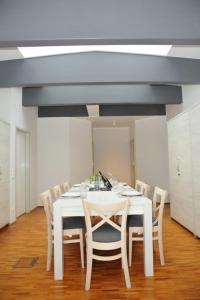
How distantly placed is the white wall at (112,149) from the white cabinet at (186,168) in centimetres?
464

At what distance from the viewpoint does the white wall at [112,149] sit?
9773 millimetres

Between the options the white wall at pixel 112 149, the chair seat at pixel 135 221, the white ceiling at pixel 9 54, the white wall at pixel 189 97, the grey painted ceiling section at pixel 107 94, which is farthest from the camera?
the white wall at pixel 112 149

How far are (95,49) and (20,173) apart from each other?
11.8 feet

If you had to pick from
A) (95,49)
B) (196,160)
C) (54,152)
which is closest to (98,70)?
(95,49)

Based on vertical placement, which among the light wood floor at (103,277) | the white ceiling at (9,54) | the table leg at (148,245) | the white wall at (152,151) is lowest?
the light wood floor at (103,277)

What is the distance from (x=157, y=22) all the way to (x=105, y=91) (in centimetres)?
277

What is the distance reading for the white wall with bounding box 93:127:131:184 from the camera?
977cm

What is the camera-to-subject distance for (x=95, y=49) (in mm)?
3641

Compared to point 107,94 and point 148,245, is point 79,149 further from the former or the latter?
point 148,245

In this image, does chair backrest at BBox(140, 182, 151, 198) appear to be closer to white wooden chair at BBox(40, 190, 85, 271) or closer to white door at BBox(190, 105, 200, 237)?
white door at BBox(190, 105, 200, 237)

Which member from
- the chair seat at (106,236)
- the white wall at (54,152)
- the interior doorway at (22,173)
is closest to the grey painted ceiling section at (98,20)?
the chair seat at (106,236)

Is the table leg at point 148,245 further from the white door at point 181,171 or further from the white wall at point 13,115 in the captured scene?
the white wall at point 13,115


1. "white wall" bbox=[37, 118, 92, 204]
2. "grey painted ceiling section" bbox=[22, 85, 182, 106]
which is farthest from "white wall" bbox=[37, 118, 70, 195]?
"grey painted ceiling section" bbox=[22, 85, 182, 106]

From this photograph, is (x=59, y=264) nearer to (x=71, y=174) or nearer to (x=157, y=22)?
(x=157, y=22)
